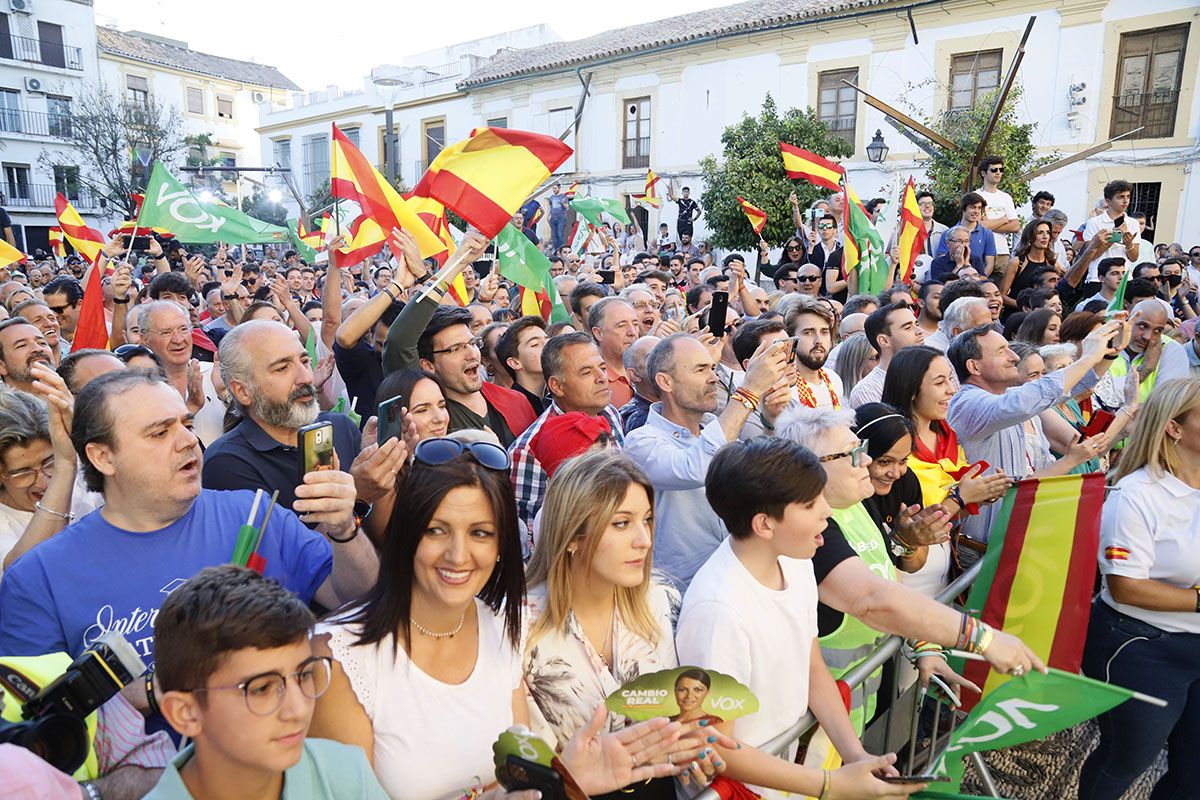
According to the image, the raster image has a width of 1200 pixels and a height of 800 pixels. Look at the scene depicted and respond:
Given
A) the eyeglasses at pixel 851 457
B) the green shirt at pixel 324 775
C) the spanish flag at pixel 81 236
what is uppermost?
the spanish flag at pixel 81 236

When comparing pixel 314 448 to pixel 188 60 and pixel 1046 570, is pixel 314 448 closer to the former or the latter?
pixel 1046 570

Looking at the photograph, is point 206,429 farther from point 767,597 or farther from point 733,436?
point 767,597

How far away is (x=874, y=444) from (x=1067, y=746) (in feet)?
6.35

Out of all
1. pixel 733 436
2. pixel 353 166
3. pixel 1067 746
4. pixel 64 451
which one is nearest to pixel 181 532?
pixel 64 451

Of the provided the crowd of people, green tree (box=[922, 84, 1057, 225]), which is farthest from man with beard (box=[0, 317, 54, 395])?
green tree (box=[922, 84, 1057, 225])

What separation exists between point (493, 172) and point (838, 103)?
19.8 metres

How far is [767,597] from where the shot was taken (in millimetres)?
2410

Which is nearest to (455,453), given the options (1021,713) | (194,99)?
(1021,713)

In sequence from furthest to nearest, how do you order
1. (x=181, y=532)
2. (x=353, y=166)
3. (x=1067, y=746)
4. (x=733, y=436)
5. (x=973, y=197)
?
(x=973, y=197)
(x=353, y=166)
(x=1067, y=746)
(x=733, y=436)
(x=181, y=532)

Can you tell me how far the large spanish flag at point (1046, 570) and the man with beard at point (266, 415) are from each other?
7.71 ft

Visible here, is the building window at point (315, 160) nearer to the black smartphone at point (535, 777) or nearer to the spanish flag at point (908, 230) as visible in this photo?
the spanish flag at point (908, 230)

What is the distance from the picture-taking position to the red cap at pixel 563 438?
3150mm

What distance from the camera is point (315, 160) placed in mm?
41719

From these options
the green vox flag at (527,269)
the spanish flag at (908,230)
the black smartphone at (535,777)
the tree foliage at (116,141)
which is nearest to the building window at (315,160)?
the tree foliage at (116,141)
